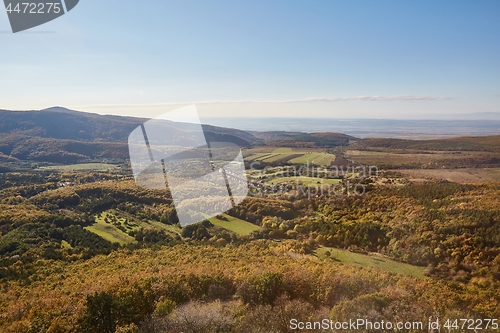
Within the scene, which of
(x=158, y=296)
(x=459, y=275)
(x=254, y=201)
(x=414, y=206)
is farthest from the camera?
(x=254, y=201)

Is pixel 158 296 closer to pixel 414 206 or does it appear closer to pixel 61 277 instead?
pixel 61 277

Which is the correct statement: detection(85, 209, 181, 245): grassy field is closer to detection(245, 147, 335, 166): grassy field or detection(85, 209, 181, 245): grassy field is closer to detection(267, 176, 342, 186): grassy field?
detection(267, 176, 342, 186): grassy field

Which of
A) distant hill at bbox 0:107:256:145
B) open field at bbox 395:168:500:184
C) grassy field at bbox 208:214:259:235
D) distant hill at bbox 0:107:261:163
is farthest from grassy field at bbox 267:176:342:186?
distant hill at bbox 0:107:256:145

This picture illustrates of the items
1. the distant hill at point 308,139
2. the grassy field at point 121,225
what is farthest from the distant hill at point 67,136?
the grassy field at point 121,225

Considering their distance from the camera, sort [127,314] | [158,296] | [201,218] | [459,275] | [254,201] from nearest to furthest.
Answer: [127,314] → [158,296] → [459,275] → [201,218] → [254,201]

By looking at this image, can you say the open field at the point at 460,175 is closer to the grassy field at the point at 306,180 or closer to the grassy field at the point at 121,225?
the grassy field at the point at 306,180

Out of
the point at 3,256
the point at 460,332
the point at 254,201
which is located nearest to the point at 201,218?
the point at 254,201
